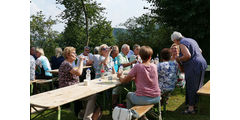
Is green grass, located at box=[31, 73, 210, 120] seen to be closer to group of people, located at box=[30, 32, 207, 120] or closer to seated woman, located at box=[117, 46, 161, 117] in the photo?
group of people, located at box=[30, 32, 207, 120]

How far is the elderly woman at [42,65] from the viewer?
19.2 feet

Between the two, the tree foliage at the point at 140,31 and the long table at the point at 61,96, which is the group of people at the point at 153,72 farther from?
the tree foliage at the point at 140,31

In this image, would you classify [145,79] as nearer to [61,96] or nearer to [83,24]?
[61,96]

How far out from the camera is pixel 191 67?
4.13 meters

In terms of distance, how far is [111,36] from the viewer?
17562 millimetres

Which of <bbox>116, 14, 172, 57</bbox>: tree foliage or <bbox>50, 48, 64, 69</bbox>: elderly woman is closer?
<bbox>50, 48, 64, 69</bbox>: elderly woman

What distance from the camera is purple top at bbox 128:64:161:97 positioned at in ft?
10.1

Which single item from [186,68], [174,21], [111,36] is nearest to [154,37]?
[111,36]

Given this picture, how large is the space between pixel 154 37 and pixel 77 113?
12559 mm

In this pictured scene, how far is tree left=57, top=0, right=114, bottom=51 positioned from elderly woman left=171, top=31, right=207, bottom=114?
12006 mm

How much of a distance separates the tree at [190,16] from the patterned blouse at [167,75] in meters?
4.89

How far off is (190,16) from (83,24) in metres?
10.2

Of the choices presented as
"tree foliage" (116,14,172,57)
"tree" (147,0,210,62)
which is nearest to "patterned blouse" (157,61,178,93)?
"tree" (147,0,210,62)

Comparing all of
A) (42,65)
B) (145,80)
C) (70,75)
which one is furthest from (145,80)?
(42,65)
